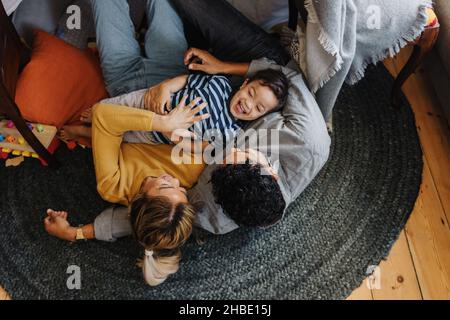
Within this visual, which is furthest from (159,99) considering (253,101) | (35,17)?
(35,17)

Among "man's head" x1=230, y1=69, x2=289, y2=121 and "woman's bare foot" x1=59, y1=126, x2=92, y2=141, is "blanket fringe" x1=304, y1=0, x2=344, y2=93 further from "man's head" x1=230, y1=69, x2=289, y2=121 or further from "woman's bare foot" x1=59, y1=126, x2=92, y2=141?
"woman's bare foot" x1=59, y1=126, x2=92, y2=141

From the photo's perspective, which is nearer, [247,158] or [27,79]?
[247,158]

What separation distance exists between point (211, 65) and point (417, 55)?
2.27ft

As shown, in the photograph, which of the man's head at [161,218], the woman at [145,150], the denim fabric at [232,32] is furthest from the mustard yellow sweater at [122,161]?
the denim fabric at [232,32]

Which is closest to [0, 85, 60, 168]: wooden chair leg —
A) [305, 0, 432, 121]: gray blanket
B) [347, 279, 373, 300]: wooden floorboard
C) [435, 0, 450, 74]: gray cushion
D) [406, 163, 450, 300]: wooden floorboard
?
[305, 0, 432, 121]: gray blanket

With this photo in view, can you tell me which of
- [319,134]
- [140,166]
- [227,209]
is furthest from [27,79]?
[319,134]

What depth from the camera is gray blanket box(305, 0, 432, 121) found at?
114 centimetres

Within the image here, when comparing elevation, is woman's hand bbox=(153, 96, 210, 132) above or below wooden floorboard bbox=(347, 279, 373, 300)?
above

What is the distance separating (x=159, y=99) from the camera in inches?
50.0

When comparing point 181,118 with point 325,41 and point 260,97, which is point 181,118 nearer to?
point 260,97

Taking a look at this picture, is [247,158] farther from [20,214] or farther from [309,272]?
[20,214]

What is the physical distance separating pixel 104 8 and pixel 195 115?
0.52 meters

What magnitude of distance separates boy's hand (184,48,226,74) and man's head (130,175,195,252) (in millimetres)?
441

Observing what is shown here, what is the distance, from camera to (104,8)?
1.42 meters
